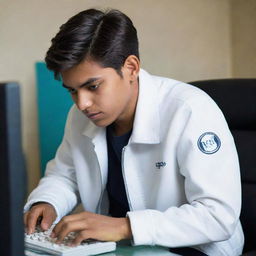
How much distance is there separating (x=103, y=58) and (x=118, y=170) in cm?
34

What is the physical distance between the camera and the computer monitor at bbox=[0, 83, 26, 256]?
491 millimetres

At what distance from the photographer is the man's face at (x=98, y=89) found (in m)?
1.31

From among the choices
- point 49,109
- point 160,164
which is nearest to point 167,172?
point 160,164

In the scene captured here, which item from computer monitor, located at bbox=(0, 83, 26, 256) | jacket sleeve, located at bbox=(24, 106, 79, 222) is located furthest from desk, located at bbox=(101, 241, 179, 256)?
computer monitor, located at bbox=(0, 83, 26, 256)

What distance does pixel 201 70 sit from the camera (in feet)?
9.83

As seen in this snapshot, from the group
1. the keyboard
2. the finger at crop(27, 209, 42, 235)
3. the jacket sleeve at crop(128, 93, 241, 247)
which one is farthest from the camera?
the finger at crop(27, 209, 42, 235)

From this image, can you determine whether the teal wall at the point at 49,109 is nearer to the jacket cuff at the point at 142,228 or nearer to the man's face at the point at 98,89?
the man's face at the point at 98,89

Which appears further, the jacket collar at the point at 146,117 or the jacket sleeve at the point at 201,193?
the jacket collar at the point at 146,117

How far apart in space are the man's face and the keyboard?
34 centimetres

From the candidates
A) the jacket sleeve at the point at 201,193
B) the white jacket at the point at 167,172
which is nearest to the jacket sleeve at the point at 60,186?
the white jacket at the point at 167,172

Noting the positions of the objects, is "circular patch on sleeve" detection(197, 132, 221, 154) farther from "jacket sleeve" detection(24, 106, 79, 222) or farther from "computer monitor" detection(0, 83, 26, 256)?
"computer monitor" detection(0, 83, 26, 256)

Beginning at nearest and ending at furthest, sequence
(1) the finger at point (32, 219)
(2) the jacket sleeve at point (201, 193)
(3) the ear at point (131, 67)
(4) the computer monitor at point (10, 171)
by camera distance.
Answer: (4) the computer monitor at point (10, 171) < (2) the jacket sleeve at point (201, 193) < (1) the finger at point (32, 219) < (3) the ear at point (131, 67)

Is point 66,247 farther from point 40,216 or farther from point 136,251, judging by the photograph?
point 40,216

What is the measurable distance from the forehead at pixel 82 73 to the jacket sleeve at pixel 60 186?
0.32 m
